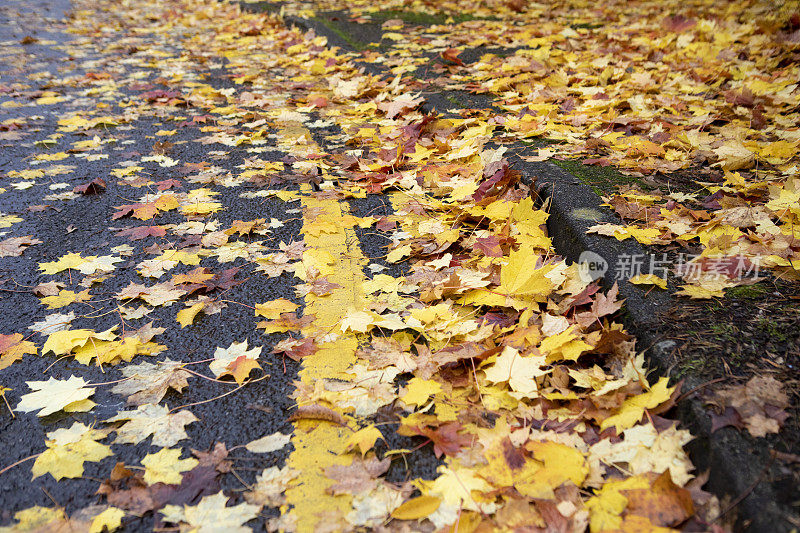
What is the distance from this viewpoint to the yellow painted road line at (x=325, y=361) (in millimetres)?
1479

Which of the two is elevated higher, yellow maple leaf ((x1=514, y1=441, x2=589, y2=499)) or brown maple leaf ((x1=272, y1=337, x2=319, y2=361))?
yellow maple leaf ((x1=514, y1=441, x2=589, y2=499))

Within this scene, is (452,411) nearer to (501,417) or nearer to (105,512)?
(501,417)

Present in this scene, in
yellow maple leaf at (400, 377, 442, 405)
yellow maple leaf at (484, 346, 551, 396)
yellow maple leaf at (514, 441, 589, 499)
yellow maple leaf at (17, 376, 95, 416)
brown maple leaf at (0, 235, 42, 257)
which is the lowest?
yellow maple leaf at (17, 376, 95, 416)

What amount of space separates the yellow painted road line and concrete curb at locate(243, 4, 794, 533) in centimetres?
91

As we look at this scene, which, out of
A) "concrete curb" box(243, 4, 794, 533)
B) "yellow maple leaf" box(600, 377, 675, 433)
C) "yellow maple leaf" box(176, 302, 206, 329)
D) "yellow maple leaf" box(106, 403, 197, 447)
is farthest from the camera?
"yellow maple leaf" box(176, 302, 206, 329)

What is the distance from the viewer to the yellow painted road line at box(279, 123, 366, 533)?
148 cm

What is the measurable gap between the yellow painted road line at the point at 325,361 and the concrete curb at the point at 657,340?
91 cm

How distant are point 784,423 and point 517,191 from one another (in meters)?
1.55

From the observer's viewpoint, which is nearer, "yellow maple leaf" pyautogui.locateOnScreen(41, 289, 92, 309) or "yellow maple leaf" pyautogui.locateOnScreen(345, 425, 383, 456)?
"yellow maple leaf" pyautogui.locateOnScreen(345, 425, 383, 456)

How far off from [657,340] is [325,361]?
1.11 metres

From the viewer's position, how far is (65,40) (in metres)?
7.00

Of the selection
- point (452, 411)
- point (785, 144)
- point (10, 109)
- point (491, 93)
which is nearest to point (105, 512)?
point (452, 411)

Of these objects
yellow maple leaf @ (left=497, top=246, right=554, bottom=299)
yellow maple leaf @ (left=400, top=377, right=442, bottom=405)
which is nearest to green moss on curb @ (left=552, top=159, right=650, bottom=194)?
yellow maple leaf @ (left=497, top=246, right=554, bottom=299)

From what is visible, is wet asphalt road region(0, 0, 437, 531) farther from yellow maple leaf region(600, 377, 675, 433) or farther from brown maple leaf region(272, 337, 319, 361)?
yellow maple leaf region(600, 377, 675, 433)
